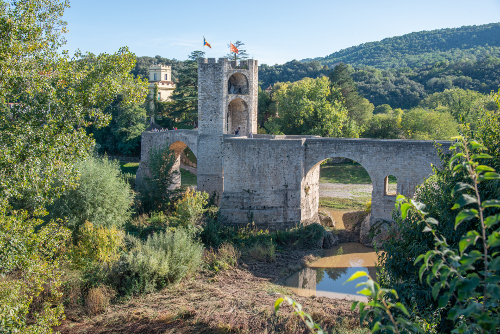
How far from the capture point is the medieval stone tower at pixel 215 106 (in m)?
17.8

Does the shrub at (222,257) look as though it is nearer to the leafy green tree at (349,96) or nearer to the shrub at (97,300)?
the shrub at (97,300)

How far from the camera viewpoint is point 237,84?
20656mm

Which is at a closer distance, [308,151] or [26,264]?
[26,264]

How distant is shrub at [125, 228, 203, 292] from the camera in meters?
11.6

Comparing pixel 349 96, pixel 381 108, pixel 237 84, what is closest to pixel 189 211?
pixel 237 84

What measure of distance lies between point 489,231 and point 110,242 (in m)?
10.7

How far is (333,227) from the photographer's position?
1844 centimetres

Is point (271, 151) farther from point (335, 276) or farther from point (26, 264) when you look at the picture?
point (26, 264)

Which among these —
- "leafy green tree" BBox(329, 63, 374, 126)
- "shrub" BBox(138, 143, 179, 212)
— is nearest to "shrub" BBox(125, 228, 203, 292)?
"shrub" BBox(138, 143, 179, 212)

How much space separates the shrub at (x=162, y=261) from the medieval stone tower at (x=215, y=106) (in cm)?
522

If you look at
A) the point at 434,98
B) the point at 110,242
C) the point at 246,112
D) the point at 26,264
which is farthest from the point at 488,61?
the point at 26,264

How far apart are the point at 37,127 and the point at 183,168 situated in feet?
79.9

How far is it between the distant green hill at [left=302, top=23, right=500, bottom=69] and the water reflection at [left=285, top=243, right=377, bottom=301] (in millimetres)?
69530

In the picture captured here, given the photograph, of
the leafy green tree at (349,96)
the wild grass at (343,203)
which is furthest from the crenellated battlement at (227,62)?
the leafy green tree at (349,96)
